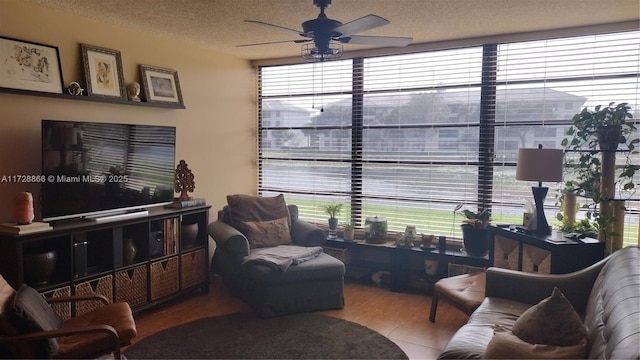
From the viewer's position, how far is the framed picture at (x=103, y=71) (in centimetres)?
366

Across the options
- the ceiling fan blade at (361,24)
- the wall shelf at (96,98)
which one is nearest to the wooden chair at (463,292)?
the ceiling fan blade at (361,24)

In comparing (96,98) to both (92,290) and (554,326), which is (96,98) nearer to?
(92,290)

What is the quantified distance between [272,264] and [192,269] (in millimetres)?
966

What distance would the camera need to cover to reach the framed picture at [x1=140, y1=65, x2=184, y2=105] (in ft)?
13.6

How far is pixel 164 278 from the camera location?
155 inches

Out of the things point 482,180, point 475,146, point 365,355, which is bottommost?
point 365,355

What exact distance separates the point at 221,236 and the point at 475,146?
99.2 inches

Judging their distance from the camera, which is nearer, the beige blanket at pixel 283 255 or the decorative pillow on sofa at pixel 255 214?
the beige blanket at pixel 283 255

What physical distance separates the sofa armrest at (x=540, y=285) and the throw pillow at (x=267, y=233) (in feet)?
6.65

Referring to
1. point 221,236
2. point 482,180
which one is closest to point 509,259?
point 482,180

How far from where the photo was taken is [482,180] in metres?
4.36

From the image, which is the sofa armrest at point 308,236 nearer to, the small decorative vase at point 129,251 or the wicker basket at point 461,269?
the wicker basket at point 461,269

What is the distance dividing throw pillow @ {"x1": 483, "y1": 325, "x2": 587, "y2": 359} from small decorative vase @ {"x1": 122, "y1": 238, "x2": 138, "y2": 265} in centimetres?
285

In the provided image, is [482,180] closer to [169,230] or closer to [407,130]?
[407,130]
